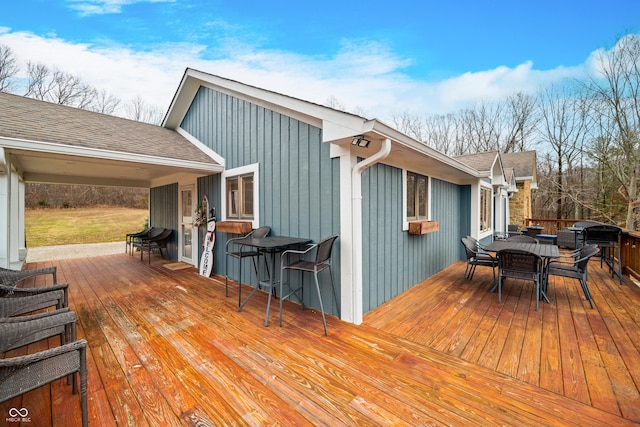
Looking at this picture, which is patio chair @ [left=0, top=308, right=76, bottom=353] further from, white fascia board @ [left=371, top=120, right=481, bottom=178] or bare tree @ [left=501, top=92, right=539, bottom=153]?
bare tree @ [left=501, top=92, right=539, bottom=153]

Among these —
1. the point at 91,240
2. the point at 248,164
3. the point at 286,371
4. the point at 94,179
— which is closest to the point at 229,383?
the point at 286,371

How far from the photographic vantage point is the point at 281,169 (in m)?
3.88

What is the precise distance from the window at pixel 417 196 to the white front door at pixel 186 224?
4.73m

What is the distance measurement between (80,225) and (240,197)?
13.1 meters

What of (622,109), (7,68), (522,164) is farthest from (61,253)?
(622,109)

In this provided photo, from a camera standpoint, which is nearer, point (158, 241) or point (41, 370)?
point (41, 370)

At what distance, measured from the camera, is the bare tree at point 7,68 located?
11391mm

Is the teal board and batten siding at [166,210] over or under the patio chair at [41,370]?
over

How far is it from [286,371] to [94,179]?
8.22 metres

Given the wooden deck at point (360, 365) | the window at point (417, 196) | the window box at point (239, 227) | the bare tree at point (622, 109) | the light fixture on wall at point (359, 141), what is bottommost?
the wooden deck at point (360, 365)

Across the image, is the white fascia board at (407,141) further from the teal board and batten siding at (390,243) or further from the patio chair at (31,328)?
the patio chair at (31,328)

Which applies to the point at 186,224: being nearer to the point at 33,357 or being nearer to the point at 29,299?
the point at 29,299

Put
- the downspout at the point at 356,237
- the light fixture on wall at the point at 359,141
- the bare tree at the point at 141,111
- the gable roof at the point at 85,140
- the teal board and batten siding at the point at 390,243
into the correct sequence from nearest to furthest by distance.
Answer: the light fixture on wall at the point at 359,141
the downspout at the point at 356,237
the gable roof at the point at 85,140
the teal board and batten siding at the point at 390,243
the bare tree at the point at 141,111

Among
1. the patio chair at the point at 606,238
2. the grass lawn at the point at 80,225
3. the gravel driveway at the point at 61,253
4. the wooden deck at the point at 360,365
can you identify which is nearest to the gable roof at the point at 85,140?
the wooden deck at the point at 360,365
